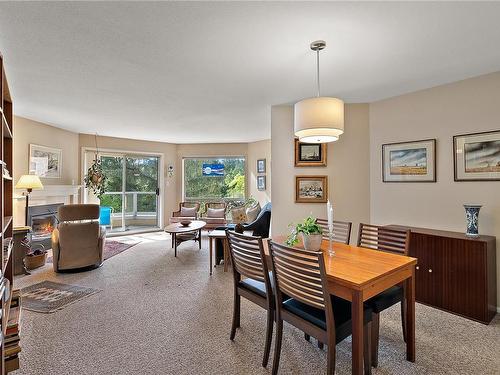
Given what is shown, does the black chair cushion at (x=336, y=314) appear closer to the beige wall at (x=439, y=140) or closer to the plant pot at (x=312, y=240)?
the plant pot at (x=312, y=240)

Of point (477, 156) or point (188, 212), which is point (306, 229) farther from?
point (188, 212)

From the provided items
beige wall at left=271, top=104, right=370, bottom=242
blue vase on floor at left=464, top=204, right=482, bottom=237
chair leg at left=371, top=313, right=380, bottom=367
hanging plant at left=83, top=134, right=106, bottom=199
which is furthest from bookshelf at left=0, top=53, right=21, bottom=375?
hanging plant at left=83, top=134, right=106, bottom=199

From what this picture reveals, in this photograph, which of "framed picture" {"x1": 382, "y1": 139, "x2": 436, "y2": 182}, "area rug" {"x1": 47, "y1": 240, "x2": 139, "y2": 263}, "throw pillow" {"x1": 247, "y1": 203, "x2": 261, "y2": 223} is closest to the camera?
"framed picture" {"x1": 382, "y1": 139, "x2": 436, "y2": 182}

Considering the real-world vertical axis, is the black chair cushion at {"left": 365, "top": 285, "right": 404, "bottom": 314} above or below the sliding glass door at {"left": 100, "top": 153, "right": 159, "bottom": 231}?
below

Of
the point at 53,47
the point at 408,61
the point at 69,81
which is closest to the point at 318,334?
the point at 408,61

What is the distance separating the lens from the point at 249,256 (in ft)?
6.51

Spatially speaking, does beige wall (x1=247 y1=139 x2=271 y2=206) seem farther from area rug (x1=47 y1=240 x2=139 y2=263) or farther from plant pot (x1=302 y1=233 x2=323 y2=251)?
plant pot (x1=302 y1=233 x2=323 y2=251)

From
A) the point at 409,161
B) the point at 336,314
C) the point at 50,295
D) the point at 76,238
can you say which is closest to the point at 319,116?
the point at 336,314

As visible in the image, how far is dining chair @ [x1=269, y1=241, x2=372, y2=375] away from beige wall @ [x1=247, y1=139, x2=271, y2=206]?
16.4 ft

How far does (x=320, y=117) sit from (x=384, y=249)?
1.37m

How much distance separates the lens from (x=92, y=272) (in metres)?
3.92

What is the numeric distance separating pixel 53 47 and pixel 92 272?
9.85 feet

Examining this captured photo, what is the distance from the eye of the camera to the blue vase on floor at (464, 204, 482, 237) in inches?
105

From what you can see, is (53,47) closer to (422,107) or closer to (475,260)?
(422,107)
